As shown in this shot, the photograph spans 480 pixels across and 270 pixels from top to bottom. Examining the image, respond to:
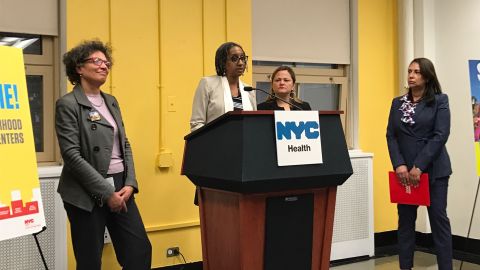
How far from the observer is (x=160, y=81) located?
3.29 meters

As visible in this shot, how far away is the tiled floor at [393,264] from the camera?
3689 mm

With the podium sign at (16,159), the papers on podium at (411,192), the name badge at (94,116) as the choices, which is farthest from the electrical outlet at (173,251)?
the podium sign at (16,159)

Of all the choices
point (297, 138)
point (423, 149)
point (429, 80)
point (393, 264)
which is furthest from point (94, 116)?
point (393, 264)

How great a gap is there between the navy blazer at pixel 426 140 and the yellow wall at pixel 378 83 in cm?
108

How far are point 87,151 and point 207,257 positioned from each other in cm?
76

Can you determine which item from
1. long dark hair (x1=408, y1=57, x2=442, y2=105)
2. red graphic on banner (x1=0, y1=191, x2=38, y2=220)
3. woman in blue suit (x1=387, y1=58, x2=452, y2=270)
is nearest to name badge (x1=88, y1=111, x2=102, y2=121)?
red graphic on banner (x1=0, y1=191, x2=38, y2=220)

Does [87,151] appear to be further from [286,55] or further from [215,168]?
[286,55]

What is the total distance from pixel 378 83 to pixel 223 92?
2229 millimetres

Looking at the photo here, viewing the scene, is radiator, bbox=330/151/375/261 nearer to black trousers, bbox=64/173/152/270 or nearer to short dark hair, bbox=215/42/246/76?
short dark hair, bbox=215/42/246/76

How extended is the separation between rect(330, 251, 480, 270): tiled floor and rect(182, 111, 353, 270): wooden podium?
72.3 inches

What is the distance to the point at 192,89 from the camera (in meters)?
3.42

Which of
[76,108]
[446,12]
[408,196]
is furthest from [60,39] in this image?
[446,12]

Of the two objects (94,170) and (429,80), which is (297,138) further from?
(429,80)

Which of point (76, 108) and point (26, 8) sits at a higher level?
point (26, 8)
